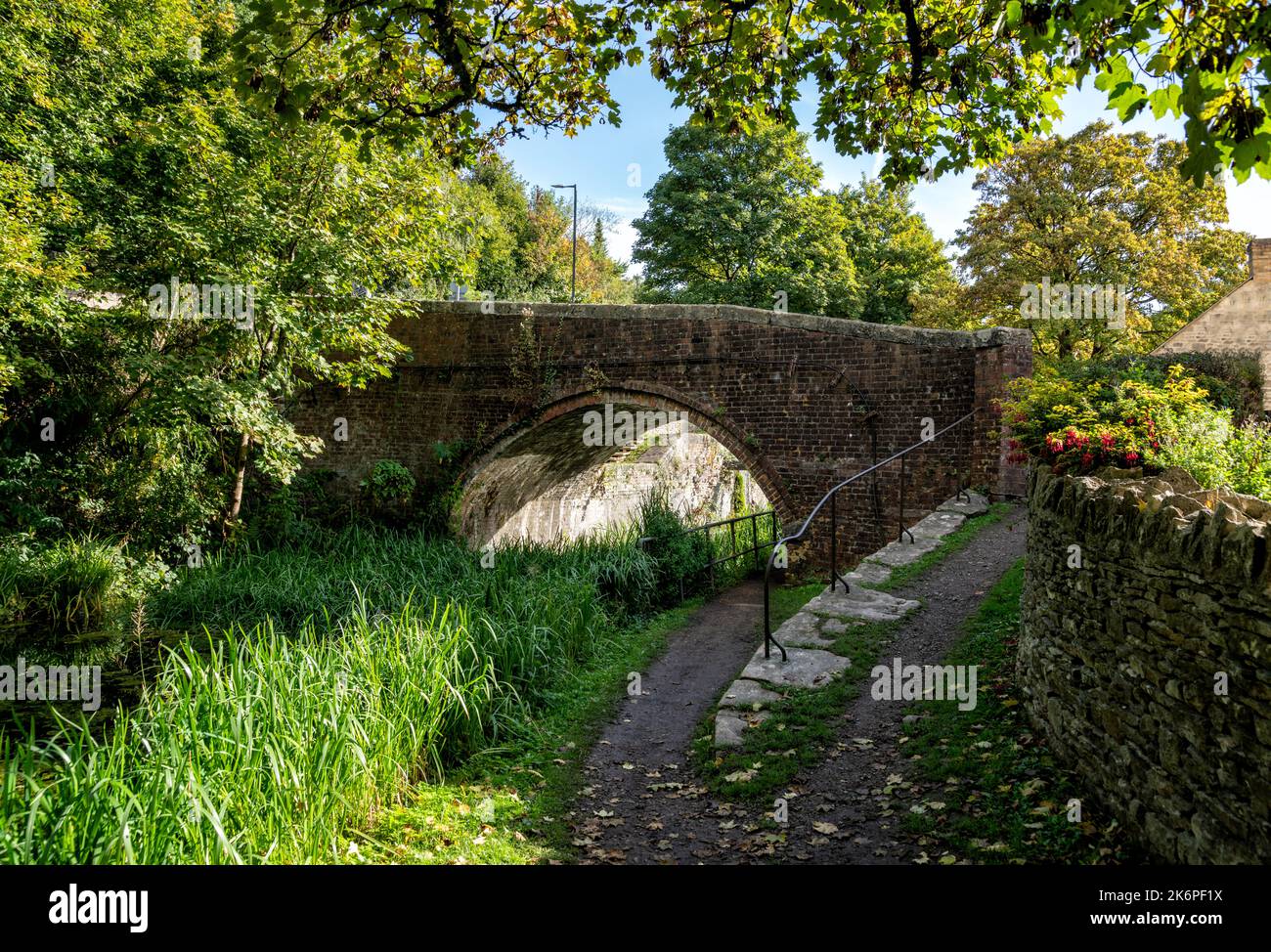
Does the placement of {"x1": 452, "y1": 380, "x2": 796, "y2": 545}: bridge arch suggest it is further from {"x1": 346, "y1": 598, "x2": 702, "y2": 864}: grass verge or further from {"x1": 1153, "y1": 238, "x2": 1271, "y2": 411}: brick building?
{"x1": 1153, "y1": 238, "x2": 1271, "y2": 411}: brick building

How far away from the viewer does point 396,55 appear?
4.92 meters

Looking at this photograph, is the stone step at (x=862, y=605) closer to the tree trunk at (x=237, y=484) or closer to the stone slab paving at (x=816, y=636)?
the stone slab paving at (x=816, y=636)

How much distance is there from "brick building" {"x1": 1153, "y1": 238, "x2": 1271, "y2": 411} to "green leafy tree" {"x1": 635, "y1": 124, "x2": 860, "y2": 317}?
859 cm

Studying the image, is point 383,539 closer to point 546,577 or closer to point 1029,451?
point 546,577

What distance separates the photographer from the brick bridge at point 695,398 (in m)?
10.4

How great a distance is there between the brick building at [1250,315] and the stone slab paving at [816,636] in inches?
494

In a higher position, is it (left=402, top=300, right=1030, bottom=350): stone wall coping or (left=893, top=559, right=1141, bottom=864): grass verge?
(left=402, top=300, right=1030, bottom=350): stone wall coping

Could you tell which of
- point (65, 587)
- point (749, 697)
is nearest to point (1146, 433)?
point (749, 697)

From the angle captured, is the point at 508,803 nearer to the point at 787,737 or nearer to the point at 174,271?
the point at 787,737

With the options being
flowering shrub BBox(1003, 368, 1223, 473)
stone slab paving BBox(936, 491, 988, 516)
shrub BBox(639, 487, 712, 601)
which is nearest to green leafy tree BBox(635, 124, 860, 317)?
shrub BBox(639, 487, 712, 601)

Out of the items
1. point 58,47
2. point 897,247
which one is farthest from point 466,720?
point 897,247

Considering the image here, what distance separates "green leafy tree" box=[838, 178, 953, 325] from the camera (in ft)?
78.5

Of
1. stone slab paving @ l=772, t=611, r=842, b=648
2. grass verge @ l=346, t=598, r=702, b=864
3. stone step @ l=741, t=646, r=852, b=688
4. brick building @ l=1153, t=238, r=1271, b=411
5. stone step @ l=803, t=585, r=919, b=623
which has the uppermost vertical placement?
brick building @ l=1153, t=238, r=1271, b=411

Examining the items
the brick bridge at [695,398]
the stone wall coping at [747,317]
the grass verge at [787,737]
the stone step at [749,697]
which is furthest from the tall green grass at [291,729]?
the stone wall coping at [747,317]
